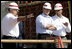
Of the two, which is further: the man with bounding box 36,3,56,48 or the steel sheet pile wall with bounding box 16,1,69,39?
the steel sheet pile wall with bounding box 16,1,69,39

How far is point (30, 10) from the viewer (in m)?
6.28

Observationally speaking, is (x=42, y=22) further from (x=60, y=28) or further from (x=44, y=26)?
(x=60, y=28)

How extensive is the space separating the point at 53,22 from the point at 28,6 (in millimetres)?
2822

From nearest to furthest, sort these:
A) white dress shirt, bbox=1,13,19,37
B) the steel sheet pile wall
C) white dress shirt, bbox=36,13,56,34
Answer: white dress shirt, bbox=1,13,19,37 → white dress shirt, bbox=36,13,56,34 → the steel sheet pile wall

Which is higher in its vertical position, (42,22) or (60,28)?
(42,22)

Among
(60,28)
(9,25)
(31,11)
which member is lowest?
(60,28)

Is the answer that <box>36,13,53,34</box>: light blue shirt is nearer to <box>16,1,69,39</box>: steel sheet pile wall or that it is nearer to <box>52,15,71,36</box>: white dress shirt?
<box>52,15,71,36</box>: white dress shirt

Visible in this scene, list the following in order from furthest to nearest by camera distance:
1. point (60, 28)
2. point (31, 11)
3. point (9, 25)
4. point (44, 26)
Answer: point (31, 11) → point (60, 28) → point (44, 26) → point (9, 25)

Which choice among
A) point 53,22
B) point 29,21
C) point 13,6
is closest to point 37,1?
point 29,21

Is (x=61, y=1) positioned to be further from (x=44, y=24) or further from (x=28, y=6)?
(x=44, y=24)

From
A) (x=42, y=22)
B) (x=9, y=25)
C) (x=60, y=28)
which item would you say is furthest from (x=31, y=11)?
(x=9, y=25)

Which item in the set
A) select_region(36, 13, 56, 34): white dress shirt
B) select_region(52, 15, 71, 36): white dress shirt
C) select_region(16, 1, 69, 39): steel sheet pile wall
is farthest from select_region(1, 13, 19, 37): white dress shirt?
select_region(16, 1, 69, 39): steel sheet pile wall

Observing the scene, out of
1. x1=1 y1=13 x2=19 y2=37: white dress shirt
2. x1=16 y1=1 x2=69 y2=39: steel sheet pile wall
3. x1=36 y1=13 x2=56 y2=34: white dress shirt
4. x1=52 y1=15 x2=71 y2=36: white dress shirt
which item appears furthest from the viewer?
x1=16 y1=1 x2=69 y2=39: steel sheet pile wall

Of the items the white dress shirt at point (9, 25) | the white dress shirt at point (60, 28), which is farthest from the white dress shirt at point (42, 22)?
the white dress shirt at point (9, 25)
